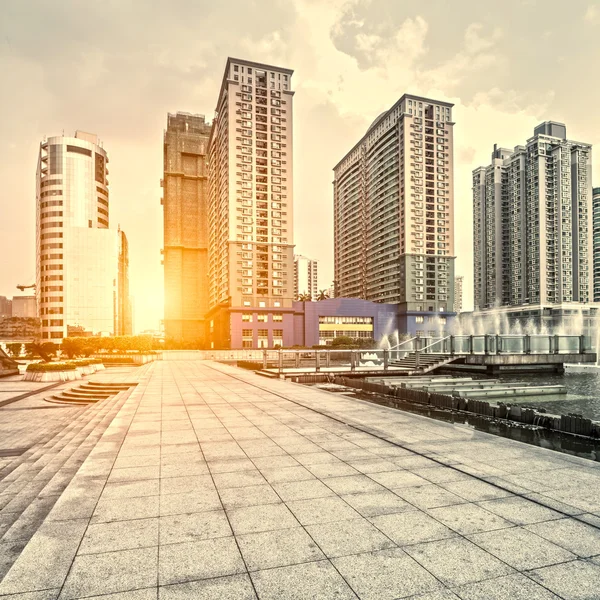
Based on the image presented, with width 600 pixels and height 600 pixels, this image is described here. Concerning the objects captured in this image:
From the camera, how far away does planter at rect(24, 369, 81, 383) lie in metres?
25.9

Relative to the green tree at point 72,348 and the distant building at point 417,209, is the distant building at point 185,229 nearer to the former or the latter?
the distant building at point 417,209

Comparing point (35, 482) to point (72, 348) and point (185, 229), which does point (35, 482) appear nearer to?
point (72, 348)

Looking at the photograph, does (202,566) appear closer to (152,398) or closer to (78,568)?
(78,568)

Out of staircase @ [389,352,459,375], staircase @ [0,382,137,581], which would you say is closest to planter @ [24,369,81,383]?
staircase @ [0,382,137,581]

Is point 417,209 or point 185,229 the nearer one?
point 417,209

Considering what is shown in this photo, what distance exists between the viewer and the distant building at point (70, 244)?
112 m

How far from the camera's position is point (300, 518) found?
4609 millimetres

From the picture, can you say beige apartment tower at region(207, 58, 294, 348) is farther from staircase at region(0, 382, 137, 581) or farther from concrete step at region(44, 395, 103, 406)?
staircase at region(0, 382, 137, 581)

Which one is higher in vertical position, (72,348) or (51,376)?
(51,376)

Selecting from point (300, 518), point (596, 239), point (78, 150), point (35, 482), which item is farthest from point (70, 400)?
point (596, 239)

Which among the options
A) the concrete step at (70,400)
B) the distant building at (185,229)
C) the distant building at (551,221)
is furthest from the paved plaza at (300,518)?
the distant building at (185,229)

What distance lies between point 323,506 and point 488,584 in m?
2.02

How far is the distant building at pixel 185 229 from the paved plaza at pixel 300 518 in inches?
5393

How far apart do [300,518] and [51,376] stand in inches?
1045
